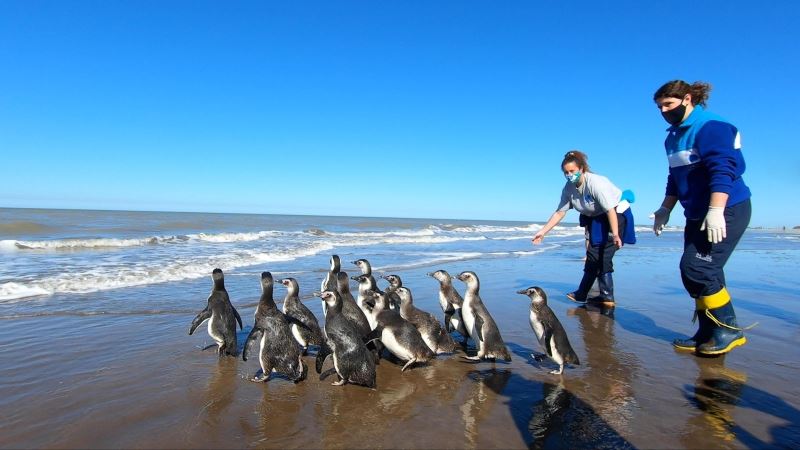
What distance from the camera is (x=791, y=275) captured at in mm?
11859

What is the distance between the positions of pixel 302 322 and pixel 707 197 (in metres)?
4.41

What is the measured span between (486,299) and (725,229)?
165 inches

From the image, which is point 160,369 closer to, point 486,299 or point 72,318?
point 72,318

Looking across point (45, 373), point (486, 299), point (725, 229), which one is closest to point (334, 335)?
point (45, 373)

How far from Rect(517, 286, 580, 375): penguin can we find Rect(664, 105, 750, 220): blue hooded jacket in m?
1.82

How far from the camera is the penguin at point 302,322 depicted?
16.9 feet

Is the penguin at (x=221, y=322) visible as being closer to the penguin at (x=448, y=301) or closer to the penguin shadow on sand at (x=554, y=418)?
the penguin at (x=448, y=301)

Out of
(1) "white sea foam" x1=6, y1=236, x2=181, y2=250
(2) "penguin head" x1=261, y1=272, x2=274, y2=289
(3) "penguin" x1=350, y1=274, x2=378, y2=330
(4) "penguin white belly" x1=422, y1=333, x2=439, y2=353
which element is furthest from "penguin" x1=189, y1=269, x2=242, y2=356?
(1) "white sea foam" x1=6, y1=236, x2=181, y2=250

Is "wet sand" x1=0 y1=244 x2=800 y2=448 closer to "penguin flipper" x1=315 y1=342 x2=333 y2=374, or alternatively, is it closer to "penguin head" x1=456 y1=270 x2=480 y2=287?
"penguin flipper" x1=315 y1=342 x2=333 y2=374

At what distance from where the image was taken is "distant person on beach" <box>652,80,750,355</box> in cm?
434

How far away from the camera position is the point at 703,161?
4531 millimetres

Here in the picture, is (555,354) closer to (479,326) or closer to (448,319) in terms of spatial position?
(479,326)

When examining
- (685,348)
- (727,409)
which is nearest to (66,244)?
(685,348)

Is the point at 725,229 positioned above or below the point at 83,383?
above
